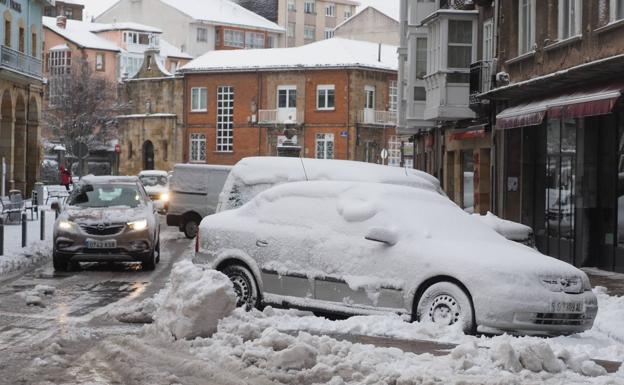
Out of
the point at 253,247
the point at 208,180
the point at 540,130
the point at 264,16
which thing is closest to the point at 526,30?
the point at 540,130

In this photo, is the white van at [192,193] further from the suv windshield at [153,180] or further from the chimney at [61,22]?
the chimney at [61,22]

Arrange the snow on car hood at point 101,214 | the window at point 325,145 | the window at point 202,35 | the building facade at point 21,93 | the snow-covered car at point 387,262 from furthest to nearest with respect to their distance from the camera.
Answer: the window at point 202,35, the window at point 325,145, the building facade at point 21,93, the snow on car hood at point 101,214, the snow-covered car at point 387,262

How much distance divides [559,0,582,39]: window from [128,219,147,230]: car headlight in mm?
9353

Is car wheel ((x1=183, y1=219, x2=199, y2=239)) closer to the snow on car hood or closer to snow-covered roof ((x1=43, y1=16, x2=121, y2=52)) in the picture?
the snow on car hood

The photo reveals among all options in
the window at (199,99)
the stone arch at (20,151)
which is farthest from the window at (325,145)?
the stone arch at (20,151)

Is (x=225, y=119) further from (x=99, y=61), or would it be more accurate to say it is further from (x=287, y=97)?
(x=99, y=61)

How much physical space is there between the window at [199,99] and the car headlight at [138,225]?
5662 centimetres

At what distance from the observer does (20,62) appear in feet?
148

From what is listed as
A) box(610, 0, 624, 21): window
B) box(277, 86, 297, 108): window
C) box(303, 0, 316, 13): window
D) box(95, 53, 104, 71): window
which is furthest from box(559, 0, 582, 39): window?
box(303, 0, 316, 13): window

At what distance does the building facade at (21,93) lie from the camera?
44469 millimetres

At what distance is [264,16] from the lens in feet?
370

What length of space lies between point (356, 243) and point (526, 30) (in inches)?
600

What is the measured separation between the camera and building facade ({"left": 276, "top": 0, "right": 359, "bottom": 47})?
11262cm

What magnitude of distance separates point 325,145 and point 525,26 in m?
45.2
